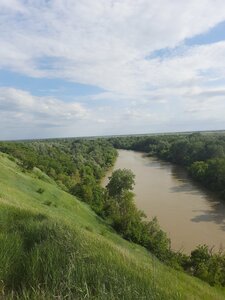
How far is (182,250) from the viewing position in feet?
85.5

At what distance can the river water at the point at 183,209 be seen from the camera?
93.7 ft

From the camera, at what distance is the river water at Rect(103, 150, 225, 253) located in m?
28.6

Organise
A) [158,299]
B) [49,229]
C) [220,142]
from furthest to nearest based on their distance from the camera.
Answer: [220,142] < [49,229] < [158,299]

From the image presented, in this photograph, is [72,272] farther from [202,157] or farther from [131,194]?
[202,157]

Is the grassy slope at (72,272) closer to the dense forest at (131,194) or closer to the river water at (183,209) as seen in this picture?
the dense forest at (131,194)

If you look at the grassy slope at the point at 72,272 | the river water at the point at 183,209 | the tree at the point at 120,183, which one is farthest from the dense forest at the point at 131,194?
the grassy slope at the point at 72,272

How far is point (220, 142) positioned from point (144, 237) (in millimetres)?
56677

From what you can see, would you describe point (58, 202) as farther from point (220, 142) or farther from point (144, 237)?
point (220, 142)

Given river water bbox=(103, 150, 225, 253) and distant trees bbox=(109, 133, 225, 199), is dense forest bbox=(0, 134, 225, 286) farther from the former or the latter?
river water bbox=(103, 150, 225, 253)

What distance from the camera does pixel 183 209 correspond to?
1496 inches

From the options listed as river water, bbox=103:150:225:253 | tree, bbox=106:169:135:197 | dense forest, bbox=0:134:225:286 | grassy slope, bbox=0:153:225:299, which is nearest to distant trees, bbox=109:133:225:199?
dense forest, bbox=0:134:225:286

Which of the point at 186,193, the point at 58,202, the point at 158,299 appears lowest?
the point at 186,193

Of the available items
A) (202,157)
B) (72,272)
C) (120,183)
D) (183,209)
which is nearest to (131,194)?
(120,183)

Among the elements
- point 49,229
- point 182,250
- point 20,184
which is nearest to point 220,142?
point 182,250
